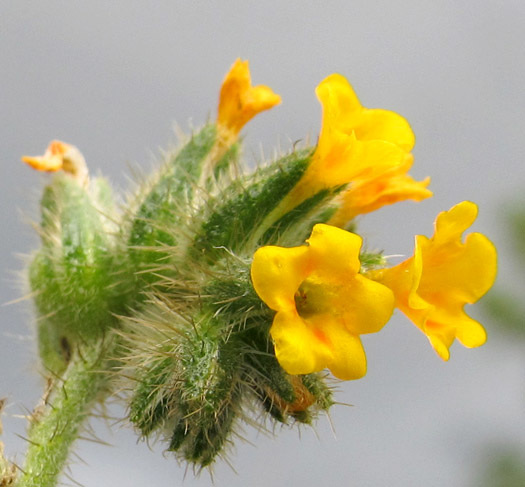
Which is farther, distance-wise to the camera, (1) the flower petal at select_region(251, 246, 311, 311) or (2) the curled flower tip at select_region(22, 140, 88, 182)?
(2) the curled flower tip at select_region(22, 140, 88, 182)

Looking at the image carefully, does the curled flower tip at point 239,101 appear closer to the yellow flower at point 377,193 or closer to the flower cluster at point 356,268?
the flower cluster at point 356,268

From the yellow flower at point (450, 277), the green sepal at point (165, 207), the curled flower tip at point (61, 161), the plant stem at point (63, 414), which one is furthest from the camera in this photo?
the curled flower tip at point (61, 161)

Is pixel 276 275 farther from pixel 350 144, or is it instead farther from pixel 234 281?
pixel 350 144

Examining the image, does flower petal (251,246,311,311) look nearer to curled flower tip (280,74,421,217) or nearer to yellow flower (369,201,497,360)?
yellow flower (369,201,497,360)

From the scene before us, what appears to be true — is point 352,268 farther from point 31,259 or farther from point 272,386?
point 31,259

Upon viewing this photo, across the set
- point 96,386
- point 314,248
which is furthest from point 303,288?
point 96,386

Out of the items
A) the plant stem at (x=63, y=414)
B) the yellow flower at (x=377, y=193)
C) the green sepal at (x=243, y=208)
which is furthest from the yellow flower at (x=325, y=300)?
the plant stem at (x=63, y=414)

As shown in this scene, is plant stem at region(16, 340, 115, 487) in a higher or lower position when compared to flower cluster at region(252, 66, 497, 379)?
lower

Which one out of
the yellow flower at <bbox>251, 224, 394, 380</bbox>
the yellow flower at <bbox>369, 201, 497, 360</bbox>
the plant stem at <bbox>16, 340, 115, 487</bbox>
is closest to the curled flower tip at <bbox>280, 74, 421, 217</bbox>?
the yellow flower at <bbox>369, 201, 497, 360</bbox>
